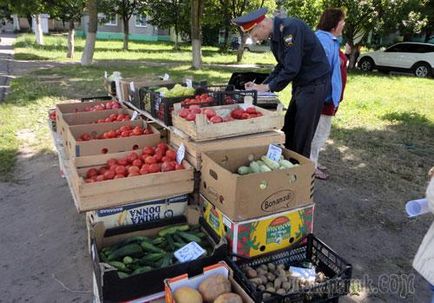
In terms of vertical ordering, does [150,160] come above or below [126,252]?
above

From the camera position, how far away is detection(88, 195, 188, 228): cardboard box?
317 cm

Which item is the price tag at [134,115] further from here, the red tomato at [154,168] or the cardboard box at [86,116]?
the red tomato at [154,168]

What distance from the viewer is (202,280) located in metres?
2.56

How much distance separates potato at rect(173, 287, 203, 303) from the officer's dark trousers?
2.33m

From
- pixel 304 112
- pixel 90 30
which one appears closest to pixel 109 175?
pixel 304 112

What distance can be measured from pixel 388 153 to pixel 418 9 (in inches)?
621

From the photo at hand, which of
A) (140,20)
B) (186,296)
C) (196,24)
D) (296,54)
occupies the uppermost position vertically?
(140,20)

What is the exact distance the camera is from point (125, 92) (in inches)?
197

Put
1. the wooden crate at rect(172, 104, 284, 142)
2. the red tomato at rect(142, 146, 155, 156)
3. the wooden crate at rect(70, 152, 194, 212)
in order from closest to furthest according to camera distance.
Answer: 1. the wooden crate at rect(70, 152, 194, 212)
2. the wooden crate at rect(172, 104, 284, 142)
3. the red tomato at rect(142, 146, 155, 156)

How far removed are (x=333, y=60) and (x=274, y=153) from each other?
1.85m

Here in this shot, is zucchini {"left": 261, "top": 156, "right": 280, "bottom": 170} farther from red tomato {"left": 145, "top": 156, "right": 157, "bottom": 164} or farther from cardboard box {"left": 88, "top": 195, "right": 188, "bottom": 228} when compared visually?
red tomato {"left": 145, "top": 156, "right": 157, "bottom": 164}

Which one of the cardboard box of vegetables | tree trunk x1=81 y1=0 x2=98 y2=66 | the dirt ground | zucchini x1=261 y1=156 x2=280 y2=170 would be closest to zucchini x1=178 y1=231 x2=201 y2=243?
the cardboard box of vegetables

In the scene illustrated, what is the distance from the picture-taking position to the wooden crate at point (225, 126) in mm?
3250

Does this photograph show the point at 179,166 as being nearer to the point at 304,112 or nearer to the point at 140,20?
the point at 304,112
